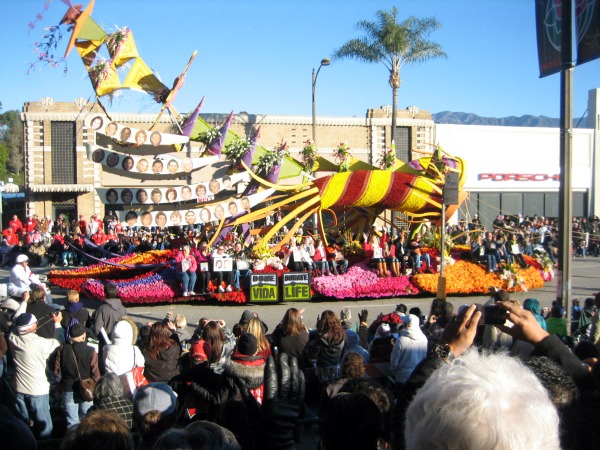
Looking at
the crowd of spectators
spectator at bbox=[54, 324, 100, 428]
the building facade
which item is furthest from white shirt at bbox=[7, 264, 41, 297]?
the building facade

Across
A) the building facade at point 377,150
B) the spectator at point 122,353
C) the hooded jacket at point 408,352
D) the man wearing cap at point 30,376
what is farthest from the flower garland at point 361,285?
the building facade at point 377,150

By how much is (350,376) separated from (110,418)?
2633mm

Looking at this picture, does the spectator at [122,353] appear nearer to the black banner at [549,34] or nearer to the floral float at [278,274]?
the black banner at [549,34]

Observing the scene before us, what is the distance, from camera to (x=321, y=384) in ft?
21.6

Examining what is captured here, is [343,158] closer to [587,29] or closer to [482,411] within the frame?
[587,29]

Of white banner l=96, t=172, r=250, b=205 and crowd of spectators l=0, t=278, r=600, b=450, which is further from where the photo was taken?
white banner l=96, t=172, r=250, b=205

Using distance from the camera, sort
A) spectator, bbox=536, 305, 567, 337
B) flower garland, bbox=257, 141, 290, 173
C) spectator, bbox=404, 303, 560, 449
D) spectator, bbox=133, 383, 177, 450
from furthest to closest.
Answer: flower garland, bbox=257, 141, 290, 173, spectator, bbox=536, 305, 567, 337, spectator, bbox=133, 383, 177, 450, spectator, bbox=404, 303, 560, 449

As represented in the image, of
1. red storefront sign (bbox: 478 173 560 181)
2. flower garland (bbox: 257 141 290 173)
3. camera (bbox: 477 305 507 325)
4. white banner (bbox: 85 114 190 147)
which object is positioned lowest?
camera (bbox: 477 305 507 325)

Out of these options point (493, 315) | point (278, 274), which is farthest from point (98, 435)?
point (278, 274)

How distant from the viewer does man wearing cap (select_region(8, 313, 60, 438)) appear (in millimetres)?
5980

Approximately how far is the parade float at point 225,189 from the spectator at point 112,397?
1029 centimetres

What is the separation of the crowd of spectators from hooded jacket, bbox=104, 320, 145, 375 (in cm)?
1

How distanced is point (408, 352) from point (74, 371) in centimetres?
345

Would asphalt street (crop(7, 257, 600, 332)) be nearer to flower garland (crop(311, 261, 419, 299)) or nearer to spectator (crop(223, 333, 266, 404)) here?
flower garland (crop(311, 261, 419, 299))
